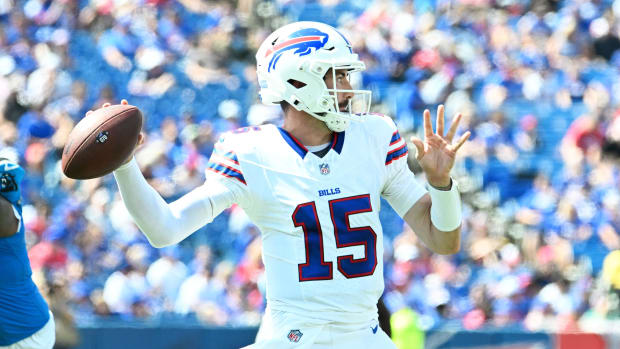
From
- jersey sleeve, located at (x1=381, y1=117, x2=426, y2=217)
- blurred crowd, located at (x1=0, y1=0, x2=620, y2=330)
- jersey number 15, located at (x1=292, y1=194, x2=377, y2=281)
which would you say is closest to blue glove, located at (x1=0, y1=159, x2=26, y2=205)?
jersey number 15, located at (x1=292, y1=194, x2=377, y2=281)

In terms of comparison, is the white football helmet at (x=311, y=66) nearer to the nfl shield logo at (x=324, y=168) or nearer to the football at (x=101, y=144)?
the nfl shield logo at (x=324, y=168)

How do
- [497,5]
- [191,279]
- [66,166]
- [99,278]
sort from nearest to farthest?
[66,166]
[191,279]
[99,278]
[497,5]

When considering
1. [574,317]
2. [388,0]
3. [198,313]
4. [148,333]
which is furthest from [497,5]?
[148,333]

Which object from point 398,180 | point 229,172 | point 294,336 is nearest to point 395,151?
point 398,180

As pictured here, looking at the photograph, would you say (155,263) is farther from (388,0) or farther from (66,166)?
(66,166)

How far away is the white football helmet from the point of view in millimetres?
4023

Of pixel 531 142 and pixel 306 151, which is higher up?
pixel 306 151

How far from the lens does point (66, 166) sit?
3797 mm

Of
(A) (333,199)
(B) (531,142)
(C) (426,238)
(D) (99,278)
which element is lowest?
(D) (99,278)

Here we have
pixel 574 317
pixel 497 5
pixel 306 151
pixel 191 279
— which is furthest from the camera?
pixel 497 5

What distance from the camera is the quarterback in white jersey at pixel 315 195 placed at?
3902 millimetres

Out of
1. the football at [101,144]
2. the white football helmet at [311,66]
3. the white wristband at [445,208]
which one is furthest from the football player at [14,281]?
the white wristband at [445,208]

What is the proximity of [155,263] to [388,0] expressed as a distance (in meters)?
4.05

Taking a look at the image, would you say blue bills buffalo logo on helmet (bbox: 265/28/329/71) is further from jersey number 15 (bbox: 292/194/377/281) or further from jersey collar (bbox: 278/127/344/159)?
jersey number 15 (bbox: 292/194/377/281)
